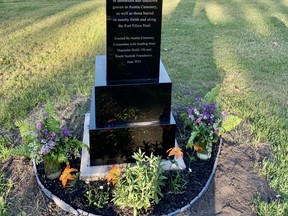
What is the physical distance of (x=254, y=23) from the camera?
8.23 meters

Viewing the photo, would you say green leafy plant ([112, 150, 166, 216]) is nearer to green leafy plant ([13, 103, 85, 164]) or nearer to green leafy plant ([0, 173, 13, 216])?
green leafy plant ([13, 103, 85, 164])

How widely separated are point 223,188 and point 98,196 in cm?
120

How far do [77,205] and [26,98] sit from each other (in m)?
2.27

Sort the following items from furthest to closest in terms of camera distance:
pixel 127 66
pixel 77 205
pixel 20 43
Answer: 1. pixel 20 43
2. pixel 127 66
3. pixel 77 205

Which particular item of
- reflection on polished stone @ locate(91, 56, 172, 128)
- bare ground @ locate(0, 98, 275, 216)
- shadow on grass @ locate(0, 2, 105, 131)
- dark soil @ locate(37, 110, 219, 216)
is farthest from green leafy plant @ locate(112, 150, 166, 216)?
shadow on grass @ locate(0, 2, 105, 131)

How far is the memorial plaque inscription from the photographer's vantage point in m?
3.15

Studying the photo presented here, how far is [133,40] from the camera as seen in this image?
3293 mm

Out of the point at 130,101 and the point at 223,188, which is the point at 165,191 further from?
the point at 130,101

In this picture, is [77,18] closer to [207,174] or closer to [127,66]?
[127,66]

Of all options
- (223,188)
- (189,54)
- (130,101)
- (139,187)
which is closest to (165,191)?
(139,187)

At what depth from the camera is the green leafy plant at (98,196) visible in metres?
3.12

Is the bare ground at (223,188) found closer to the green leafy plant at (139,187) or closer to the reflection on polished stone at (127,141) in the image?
the green leafy plant at (139,187)

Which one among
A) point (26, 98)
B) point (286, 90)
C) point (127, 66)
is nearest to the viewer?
point (127, 66)

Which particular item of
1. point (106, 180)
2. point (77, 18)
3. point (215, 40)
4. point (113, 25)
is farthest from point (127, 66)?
point (77, 18)
